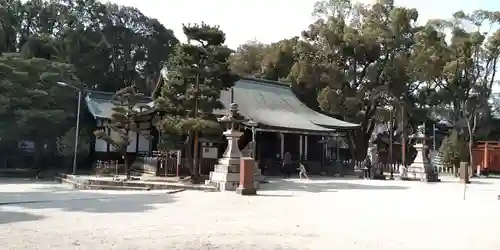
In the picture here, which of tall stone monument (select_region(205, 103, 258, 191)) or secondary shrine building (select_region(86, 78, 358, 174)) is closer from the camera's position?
tall stone monument (select_region(205, 103, 258, 191))

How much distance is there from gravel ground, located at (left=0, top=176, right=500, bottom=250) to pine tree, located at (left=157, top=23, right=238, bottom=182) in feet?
14.2

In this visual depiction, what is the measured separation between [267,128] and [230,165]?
8.22 meters

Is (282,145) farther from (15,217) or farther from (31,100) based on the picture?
(15,217)

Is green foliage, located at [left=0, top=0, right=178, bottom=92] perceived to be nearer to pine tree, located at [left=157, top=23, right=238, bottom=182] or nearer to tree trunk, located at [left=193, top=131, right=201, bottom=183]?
pine tree, located at [left=157, top=23, right=238, bottom=182]

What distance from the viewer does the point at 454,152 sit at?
33.6 meters

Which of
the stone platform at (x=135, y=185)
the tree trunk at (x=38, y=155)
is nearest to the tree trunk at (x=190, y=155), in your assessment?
the stone platform at (x=135, y=185)

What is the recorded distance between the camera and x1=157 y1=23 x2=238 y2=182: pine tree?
724 inches

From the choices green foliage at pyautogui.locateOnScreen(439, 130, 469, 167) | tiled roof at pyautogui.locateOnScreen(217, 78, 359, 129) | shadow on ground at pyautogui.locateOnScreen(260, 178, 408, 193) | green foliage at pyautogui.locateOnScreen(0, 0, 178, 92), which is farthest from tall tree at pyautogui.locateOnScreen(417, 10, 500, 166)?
green foliage at pyautogui.locateOnScreen(0, 0, 178, 92)

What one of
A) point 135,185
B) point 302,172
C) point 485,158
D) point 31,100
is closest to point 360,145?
point 485,158

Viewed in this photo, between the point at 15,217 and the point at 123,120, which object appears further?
the point at 123,120

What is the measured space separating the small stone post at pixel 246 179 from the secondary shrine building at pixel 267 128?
25.8 feet

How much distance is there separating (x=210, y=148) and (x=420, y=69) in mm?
16667

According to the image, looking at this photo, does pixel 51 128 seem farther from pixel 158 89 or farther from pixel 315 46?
pixel 315 46

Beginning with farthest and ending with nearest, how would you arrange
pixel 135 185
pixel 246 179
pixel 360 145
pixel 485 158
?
pixel 360 145, pixel 485 158, pixel 135 185, pixel 246 179
